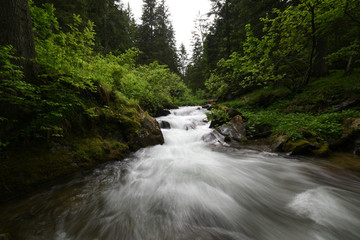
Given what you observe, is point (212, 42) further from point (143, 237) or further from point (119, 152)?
point (143, 237)

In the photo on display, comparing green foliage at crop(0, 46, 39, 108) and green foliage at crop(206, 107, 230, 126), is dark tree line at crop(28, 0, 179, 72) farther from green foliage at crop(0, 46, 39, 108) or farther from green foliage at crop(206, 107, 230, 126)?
green foliage at crop(206, 107, 230, 126)

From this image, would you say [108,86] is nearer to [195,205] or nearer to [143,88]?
[143,88]

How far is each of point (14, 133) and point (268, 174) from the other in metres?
5.35

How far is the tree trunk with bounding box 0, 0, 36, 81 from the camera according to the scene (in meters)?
2.57

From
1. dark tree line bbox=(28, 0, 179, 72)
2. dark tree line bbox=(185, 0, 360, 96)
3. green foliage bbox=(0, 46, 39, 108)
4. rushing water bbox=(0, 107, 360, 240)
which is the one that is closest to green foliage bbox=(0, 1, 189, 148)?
green foliage bbox=(0, 46, 39, 108)

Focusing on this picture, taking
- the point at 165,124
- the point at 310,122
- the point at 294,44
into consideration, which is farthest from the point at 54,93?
the point at 294,44

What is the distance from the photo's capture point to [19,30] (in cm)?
272

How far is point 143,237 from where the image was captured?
179 cm

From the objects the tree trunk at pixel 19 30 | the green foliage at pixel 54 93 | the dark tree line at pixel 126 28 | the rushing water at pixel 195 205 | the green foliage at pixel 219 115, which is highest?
the dark tree line at pixel 126 28

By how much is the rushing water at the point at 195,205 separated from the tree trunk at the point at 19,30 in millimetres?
2485

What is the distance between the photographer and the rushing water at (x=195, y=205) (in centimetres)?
182

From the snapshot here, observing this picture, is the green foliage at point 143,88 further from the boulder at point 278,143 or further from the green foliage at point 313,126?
the green foliage at point 313,126

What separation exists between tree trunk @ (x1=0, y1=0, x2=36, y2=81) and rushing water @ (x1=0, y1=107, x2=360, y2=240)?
2.48 meters

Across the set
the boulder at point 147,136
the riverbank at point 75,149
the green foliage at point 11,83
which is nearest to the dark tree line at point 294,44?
the boulder at point 147,136
